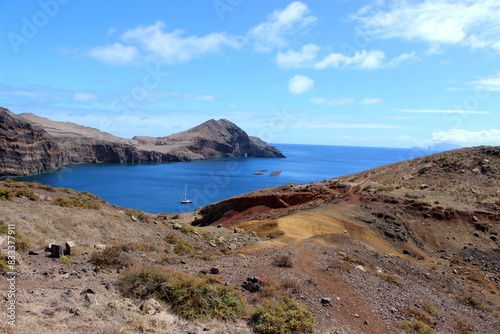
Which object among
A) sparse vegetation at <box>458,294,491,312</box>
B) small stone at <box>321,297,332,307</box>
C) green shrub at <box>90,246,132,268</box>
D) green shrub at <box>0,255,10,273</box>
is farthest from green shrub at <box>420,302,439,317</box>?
green shrub at <box>0,255,10,273</box>

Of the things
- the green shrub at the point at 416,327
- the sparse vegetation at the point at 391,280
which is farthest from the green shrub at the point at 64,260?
the sparse vegetation at the point at 391,280

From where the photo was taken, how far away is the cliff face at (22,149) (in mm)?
103250

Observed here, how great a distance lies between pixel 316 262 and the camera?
14.2 metres

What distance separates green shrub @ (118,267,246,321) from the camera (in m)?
8.32

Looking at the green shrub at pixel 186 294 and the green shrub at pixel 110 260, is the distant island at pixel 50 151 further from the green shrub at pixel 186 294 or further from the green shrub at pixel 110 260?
the green shrub at pixel 186 294

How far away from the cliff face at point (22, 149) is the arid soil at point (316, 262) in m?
105

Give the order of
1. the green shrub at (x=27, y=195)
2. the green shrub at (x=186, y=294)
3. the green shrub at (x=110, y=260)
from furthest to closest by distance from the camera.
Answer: the green shrub at (x=27, y=195), the green shrub at (x=110, y=260), the green shrub at (x=186, y=294)

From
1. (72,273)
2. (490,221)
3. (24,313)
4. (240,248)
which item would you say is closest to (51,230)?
(72,273)

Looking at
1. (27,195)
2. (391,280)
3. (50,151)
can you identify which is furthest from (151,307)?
(50,151)

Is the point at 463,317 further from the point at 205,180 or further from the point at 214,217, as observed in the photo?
the point at 205,180

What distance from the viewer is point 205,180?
108312 mm

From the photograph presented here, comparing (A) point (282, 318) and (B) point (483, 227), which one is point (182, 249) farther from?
(B) point (483, 227)

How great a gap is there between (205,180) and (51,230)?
95008 mm

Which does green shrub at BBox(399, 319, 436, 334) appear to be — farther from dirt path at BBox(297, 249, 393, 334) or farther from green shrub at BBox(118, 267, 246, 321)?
green shrub at BBox(118, 267, 246, 321)
